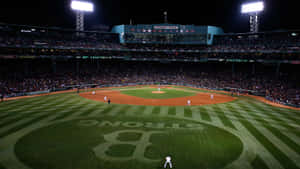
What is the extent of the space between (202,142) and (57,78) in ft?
161

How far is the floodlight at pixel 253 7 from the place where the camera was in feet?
179

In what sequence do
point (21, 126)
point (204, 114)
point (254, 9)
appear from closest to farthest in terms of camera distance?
1. point (21, 126)
2. point (204, 114)
3. point (254, 9)

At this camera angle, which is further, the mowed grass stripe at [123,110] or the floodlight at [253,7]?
the floodlight at [253,7]

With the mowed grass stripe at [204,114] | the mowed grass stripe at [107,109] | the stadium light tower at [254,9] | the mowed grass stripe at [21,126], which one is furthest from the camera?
the stadium light tower at [254,9]

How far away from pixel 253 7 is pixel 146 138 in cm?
5689

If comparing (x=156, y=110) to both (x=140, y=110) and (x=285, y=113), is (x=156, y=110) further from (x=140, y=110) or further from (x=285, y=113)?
(x=285, y=113)

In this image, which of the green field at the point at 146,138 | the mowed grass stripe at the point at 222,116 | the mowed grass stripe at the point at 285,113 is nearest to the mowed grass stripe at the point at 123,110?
the green field at the point at 146,138

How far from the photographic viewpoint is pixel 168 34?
2847 inches

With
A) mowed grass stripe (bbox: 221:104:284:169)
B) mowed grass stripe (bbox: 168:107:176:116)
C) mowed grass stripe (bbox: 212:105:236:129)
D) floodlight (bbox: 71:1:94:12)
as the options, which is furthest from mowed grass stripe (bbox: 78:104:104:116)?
floodlight (bbox: 71:1:94:12)

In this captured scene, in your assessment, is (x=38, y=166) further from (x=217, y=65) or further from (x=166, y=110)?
(x=217, y=65)

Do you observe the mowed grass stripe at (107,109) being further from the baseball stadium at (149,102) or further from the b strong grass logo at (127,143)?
the b strong grass logo at (127,143)

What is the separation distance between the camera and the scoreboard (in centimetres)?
7069

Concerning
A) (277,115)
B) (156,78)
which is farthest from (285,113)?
(156,78)

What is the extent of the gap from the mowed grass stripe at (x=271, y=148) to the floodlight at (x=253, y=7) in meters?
47.0
